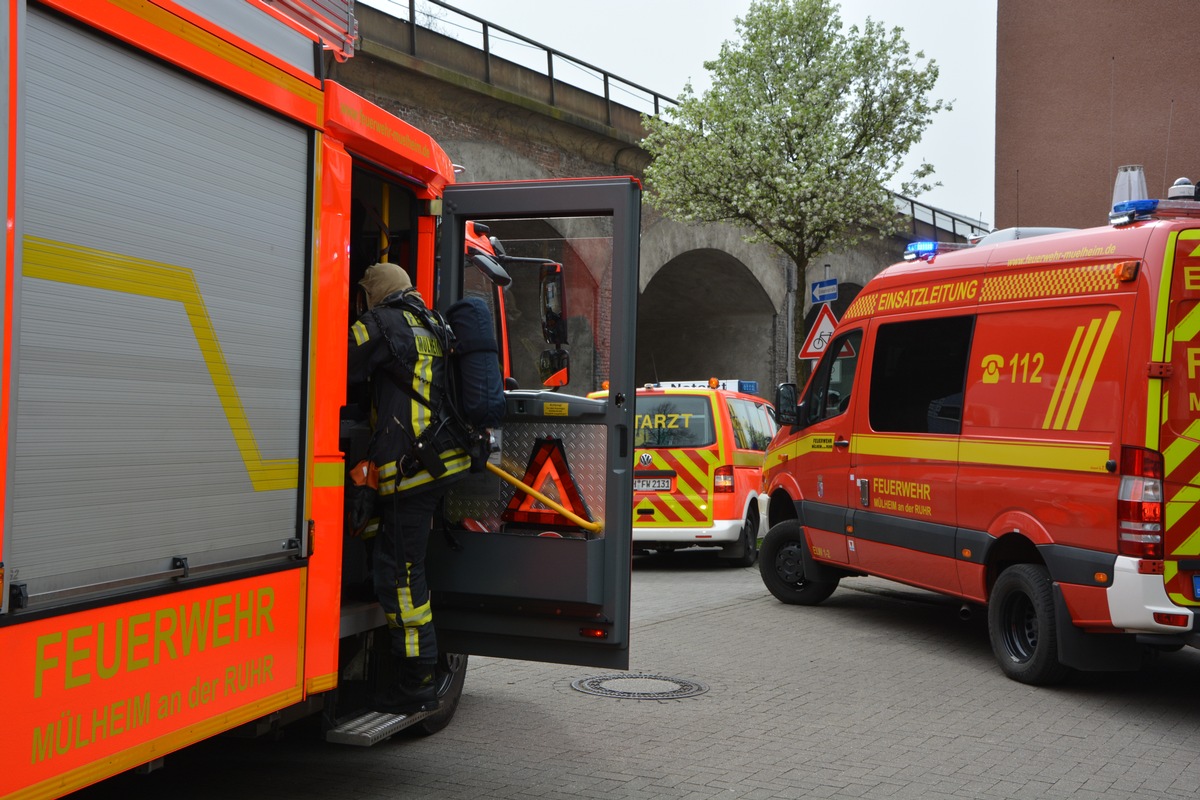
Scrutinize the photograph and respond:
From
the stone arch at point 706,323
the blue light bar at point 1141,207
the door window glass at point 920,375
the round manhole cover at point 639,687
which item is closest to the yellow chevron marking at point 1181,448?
the blue light bar at point 1141,207

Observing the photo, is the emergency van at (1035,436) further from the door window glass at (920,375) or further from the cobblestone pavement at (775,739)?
the cobblestone pavement at (775,739)

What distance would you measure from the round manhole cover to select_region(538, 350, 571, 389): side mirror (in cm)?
227

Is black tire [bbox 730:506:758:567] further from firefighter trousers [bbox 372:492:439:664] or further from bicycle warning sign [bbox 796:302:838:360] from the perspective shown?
firefighter trousers [bbox 372:492:439:664]

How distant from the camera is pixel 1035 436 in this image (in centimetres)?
699

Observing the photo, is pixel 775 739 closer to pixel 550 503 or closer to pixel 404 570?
pixel 550 503

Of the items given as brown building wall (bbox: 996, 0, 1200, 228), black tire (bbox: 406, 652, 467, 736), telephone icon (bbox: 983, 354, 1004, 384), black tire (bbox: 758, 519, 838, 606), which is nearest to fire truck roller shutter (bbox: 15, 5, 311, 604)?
black tire (bbox: 406, 652, 467, 736)

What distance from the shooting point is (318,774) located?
17.2 ft

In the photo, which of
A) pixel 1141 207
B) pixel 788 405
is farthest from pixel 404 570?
pixel 788 405

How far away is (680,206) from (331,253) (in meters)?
18.8

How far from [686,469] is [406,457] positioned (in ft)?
25.3

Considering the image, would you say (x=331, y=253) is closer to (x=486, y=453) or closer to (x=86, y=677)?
(x=486, y=453)

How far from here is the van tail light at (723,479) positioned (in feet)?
40.5

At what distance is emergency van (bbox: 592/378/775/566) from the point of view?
1230cm

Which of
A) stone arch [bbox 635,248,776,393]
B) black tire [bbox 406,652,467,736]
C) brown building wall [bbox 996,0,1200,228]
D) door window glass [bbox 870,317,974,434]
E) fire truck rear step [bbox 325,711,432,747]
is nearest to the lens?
fire truck rear step [bbox 325,711,432,747]
